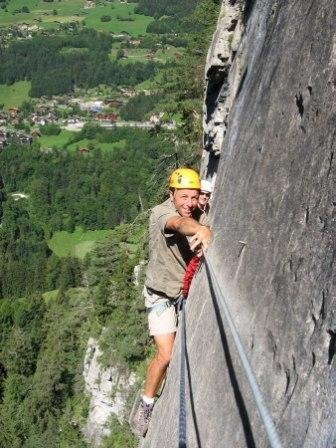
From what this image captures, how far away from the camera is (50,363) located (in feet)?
127

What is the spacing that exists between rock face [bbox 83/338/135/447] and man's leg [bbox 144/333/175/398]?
60.9 ft

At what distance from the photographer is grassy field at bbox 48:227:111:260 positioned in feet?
340

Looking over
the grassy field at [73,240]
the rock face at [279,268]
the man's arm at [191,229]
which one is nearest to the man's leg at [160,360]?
the rock face at [279,268]

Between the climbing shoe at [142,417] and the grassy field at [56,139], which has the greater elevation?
the climbing shoe at [142,417]

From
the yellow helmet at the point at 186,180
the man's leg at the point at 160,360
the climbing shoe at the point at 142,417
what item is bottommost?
the climbing shoe at the point at 142,417

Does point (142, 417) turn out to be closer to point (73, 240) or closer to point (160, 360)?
point (160, 360)

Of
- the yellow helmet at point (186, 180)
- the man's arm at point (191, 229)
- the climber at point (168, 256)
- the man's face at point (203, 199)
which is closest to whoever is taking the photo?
the man's arm at point (191, 229)

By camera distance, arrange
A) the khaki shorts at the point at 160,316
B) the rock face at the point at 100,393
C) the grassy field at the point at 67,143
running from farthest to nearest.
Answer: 1. the grassy field at the point at 67,143
2. the rock face at the point at 100,393
3. the khaki shorts at the point at 160,316

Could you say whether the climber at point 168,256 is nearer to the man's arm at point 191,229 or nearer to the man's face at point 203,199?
the man's arm at point 191,229

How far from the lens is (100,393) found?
92.5 feet

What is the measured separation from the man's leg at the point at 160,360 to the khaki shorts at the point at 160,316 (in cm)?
8

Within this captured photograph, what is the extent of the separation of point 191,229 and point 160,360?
6.78 ft

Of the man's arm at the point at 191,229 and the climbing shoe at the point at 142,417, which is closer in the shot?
the man's arm at the point at 191,229

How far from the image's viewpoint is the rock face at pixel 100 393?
26.2m
